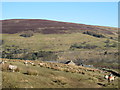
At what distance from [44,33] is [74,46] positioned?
35.7 meters

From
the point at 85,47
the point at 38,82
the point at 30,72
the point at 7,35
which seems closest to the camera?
the point at 38,82

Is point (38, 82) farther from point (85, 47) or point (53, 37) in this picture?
point (53, 37)

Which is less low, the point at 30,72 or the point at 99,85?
the point at 30,72

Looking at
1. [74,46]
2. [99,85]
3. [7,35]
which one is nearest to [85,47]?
[74,46]

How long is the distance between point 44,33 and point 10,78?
14970cm

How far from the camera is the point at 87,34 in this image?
166 metres

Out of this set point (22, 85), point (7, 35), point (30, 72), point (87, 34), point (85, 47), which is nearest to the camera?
point (22, 85)

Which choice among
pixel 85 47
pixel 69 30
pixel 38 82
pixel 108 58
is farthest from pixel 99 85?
pixel 69 30

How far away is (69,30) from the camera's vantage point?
173 meters

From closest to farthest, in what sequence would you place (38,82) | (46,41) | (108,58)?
1. (38,82)
2. (108,58)
3. (46,41)

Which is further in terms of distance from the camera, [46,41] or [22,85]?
[46,41]

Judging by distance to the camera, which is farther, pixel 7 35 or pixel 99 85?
pixel 7 35

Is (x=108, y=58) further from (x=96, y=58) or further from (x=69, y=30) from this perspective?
(x=69, y=30)

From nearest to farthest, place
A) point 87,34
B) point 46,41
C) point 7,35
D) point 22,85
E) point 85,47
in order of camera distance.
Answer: point 22,85 < point 85,47 < point 46,41 < point 7,35 < point 87,34
